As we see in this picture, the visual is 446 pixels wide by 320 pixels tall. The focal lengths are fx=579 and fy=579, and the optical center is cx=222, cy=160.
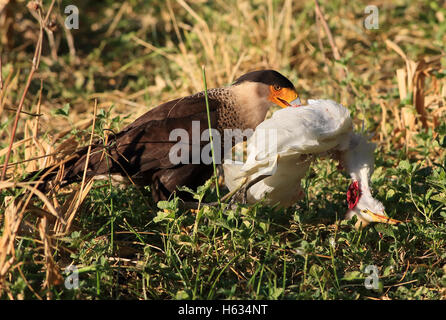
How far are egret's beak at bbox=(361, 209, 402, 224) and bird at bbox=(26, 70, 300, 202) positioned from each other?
0.75 metres

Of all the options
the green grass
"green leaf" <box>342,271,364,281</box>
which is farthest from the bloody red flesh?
"green leaf" <box>342,271,364,281</box>

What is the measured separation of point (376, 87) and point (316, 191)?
152 centimetres

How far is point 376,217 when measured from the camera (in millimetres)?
2248

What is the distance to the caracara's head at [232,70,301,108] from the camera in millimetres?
2848

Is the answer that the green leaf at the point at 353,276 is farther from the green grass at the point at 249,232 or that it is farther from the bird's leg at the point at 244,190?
the bird's leg at the point at 244,190

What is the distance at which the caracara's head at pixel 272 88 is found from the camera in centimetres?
285

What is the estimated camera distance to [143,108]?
373 cm

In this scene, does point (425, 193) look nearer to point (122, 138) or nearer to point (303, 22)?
point (122, 138)

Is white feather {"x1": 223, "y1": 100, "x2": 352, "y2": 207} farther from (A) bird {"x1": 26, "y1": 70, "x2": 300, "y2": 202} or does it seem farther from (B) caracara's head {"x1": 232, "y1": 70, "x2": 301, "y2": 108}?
(B) caracara's head {"x1": 232, "y1": 70, "x2": 301, "y2": 108}

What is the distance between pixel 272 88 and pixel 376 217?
0.91m

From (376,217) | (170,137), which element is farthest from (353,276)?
(170,137)

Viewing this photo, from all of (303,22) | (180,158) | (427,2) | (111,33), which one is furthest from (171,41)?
(180,158)

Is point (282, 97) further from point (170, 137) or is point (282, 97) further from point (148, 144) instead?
point (148, 144)

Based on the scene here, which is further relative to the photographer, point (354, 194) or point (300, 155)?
point (354, 194)
